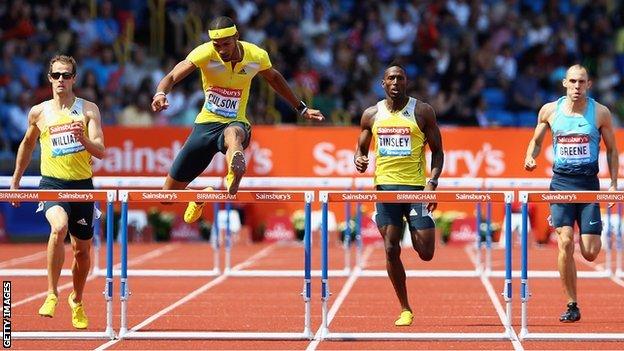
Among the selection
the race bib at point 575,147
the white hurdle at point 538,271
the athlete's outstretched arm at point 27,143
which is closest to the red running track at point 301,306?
the white hurdle at point 538,271

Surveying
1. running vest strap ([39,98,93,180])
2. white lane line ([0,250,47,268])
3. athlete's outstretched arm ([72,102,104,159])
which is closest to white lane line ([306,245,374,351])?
athlete's outstretched arm ([72,102,104,159])

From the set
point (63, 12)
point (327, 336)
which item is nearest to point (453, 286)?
point (327, 336)

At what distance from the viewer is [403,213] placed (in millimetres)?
12555

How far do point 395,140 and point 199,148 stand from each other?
160cm

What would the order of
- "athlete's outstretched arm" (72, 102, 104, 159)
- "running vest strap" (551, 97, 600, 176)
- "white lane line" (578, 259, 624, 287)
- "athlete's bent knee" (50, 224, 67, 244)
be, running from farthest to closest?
"white lane line" (578, 259, 624, 287) < "running vest strap" (551, 97, 600, 176) < "athlete's bent knee" (50, 224, 67, 244) < "athlete's outstretched arm" (72, 102, 104, 159)

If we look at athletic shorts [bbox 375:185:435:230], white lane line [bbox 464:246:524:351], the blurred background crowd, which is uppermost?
the blurred background crowd

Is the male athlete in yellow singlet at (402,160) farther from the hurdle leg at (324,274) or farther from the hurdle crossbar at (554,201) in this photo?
the hurdle crossbar at (554,201)

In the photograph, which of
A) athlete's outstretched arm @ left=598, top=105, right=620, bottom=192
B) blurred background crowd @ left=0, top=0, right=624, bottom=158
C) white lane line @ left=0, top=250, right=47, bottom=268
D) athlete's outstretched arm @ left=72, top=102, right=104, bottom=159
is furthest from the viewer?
blurred background crowd @ left=0, top=0, right=624, bottom=158

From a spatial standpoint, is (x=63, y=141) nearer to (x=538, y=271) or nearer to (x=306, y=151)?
(x=538, y=271)

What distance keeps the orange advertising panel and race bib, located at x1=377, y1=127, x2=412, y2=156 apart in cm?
1034

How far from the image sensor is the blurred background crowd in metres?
24.6

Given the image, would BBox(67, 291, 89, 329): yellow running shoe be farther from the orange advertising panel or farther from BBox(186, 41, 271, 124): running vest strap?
the orange advertising panel

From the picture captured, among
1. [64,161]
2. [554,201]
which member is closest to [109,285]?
[64,161]

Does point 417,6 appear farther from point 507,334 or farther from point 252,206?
point 507,334
